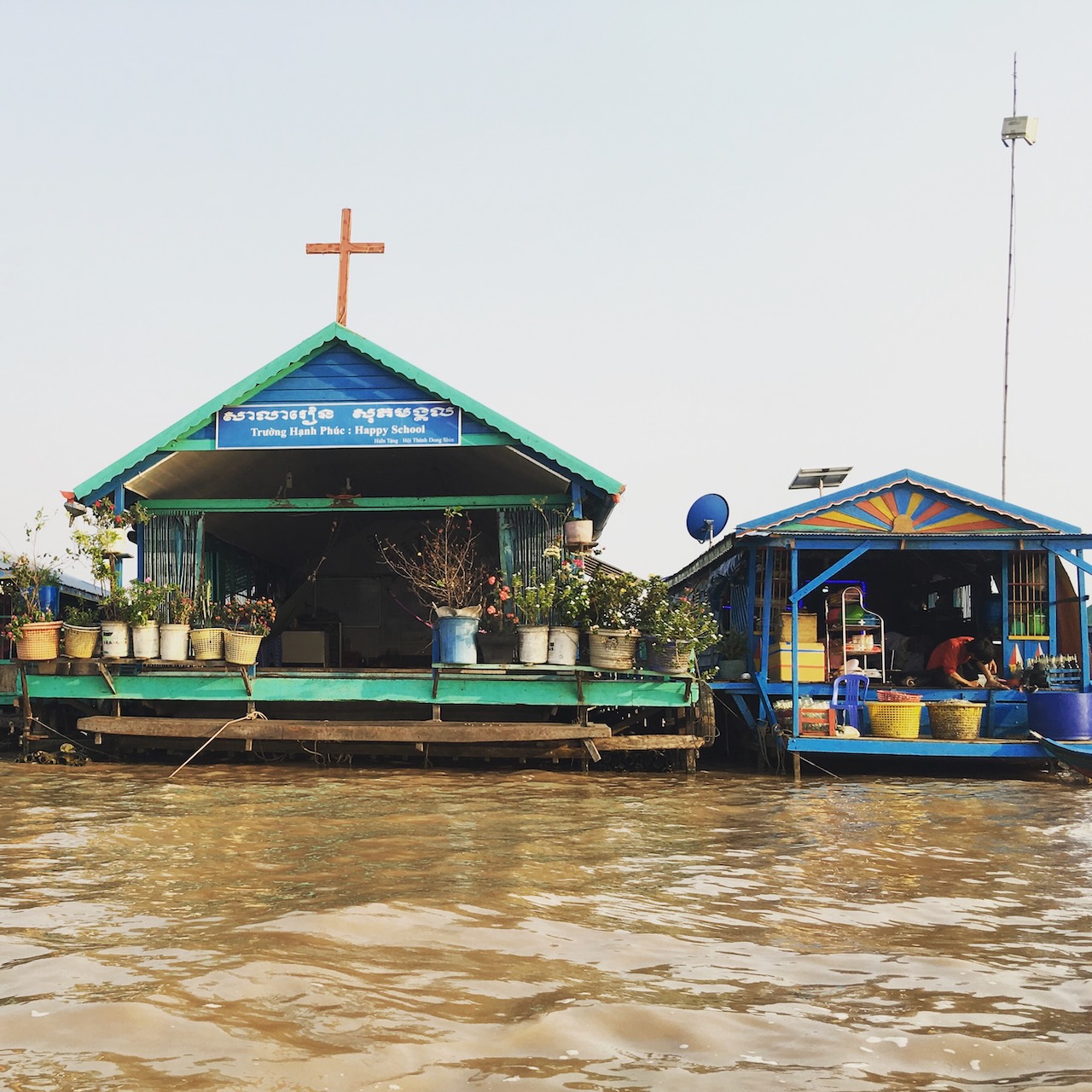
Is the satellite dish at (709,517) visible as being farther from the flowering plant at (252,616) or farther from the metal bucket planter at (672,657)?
the flowering plant at (252,616)

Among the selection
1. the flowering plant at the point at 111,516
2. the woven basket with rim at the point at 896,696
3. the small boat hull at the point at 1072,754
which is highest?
the flowering plant at the point at 111,516

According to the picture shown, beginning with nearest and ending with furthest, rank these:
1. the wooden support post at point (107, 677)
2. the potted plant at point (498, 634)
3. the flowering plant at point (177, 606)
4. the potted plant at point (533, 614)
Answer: the potted plant at point (533, 614)
the wooden support post at point (107, 677)
the flowering plant at point (177, 606)
the potted plant at point (498, 634)

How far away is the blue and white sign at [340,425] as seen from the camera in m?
14.9

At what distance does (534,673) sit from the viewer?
13.7m

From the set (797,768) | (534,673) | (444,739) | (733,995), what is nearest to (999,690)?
(797,768)

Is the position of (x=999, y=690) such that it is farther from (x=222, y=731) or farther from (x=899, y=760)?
(x=222, y=731)

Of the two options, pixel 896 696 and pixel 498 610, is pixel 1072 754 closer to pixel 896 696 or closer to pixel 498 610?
pixel 896 696

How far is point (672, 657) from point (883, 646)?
3.59m

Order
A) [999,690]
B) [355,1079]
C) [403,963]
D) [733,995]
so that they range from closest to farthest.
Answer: [355,1079]
[733,995]
[403,963]
[999,690]

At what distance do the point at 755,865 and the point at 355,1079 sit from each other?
4578 millimetres

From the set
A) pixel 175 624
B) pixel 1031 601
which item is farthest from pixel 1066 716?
pixel 175 624

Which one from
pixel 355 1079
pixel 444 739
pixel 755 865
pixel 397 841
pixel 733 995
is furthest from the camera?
pixel 444 739

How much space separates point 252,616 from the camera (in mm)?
14336

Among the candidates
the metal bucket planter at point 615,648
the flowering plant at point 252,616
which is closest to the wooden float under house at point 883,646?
the metal bucket planter at point 615,648
